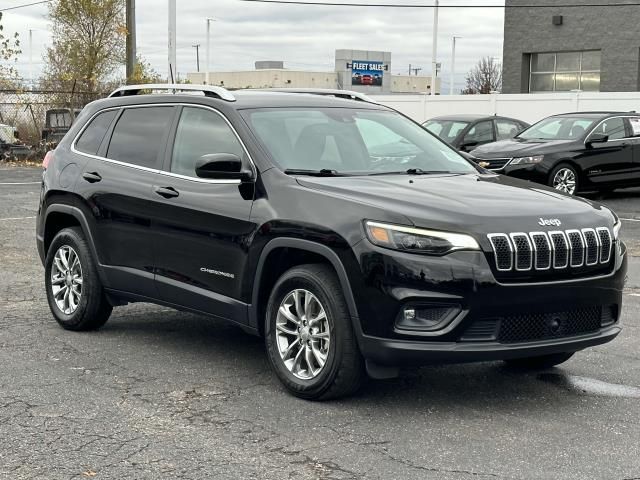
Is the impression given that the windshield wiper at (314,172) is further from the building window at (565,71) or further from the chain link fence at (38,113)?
the building window at (565,71)

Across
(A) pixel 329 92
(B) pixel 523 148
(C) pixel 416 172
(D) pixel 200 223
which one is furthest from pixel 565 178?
(D) pixel 200 223

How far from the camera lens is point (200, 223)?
20.5 ft

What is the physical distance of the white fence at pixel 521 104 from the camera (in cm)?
2798

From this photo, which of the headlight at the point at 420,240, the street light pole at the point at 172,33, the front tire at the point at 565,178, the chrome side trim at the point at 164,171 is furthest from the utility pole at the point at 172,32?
the headlight at the point at 420,240

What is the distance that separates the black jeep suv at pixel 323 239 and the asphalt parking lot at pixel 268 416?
288 millimetres

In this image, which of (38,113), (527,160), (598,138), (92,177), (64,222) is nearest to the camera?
(92,177)

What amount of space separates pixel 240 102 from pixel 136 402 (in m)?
2.08

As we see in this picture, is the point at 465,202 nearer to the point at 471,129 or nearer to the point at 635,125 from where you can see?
the point at 635,125

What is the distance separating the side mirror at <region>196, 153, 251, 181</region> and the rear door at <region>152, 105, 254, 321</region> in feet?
0.26

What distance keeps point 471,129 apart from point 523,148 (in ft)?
10.7

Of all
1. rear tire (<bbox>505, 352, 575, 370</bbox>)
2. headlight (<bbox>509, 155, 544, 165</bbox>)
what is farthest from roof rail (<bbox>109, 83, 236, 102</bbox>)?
headlight (<bbox>509, 155, 544, 165</bbox>)

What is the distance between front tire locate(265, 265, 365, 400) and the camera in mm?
5352

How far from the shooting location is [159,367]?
6.43m

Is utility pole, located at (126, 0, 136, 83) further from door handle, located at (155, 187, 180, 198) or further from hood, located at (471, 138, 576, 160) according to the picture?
door handle, located at (155, 187, 180, 198)
